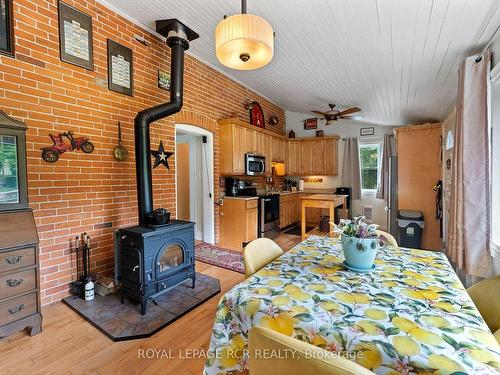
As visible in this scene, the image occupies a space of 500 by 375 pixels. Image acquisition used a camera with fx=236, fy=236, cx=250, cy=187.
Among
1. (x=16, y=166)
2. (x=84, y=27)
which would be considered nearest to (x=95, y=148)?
(x=16, y=166)

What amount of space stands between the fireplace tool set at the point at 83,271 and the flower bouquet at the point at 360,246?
238cm

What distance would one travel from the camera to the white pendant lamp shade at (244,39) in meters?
1.27

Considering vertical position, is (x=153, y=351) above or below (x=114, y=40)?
below

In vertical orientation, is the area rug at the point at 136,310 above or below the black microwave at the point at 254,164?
below

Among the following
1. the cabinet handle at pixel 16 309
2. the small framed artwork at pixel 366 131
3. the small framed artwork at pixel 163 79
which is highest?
the small framed artwork at pixel 163 79

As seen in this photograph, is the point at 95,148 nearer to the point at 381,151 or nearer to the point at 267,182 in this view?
the point at 267,182

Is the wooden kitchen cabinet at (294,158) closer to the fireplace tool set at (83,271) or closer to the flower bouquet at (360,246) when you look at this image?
the fireplace tool set at (83,271)

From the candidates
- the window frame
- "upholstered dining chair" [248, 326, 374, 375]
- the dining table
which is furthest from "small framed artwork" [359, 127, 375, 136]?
"upholstered dining chair" [248, 326, 374, 375]

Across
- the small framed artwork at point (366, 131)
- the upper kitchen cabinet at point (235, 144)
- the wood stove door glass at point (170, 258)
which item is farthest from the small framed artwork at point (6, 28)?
the small framed artwork at point (366, 131)

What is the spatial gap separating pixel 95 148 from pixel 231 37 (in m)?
2.03

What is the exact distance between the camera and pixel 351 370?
58cm

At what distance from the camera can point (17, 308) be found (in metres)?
1.74

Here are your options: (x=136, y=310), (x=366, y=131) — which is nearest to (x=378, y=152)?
(x=366, y=131)

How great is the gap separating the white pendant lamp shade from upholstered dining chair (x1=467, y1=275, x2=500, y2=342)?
179 cm
